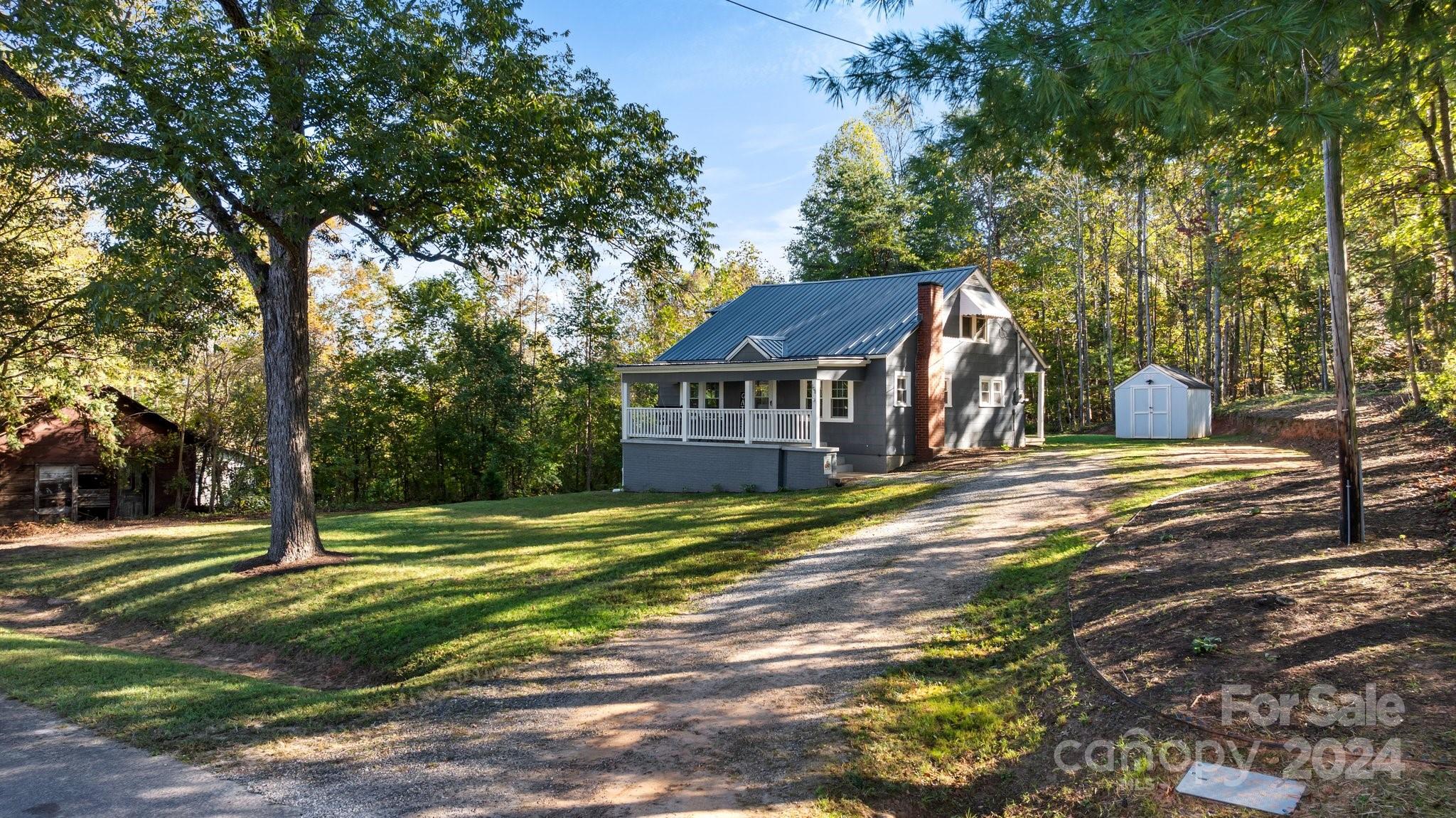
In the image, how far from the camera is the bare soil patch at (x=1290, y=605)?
4531 millimetres

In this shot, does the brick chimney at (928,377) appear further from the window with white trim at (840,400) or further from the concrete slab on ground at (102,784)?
the concrete slab on ground at (102,784)

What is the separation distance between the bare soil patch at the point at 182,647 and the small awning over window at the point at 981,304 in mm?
18630

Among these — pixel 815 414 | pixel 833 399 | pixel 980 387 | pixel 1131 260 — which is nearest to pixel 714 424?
pixel 833 399

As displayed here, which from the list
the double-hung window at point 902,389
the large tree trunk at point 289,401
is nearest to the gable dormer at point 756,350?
the double-hung window at point 902,389

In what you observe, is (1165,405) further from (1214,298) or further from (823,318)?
(823,318)

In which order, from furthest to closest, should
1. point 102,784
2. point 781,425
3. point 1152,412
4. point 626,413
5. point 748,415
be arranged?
1. point 1152,412
2. point 626,413
3. point 748,415
4. point 781,425
5. point 102,784

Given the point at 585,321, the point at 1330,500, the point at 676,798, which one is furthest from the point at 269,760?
the point at 585,321

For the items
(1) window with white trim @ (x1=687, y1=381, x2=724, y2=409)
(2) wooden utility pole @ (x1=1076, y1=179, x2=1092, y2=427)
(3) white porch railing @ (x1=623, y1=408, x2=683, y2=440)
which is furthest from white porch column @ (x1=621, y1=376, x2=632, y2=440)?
(2) wooden utility pole @ (x1=1076, y1=179, x2=1092, y2=427)

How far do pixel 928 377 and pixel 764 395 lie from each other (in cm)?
475

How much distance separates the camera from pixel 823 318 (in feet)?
76.9

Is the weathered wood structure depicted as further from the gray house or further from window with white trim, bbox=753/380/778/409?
window with white trim, bbox=753/380/778/409

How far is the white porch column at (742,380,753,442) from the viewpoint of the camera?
20500mm

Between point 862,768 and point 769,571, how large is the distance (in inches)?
203

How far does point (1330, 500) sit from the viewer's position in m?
8.88
